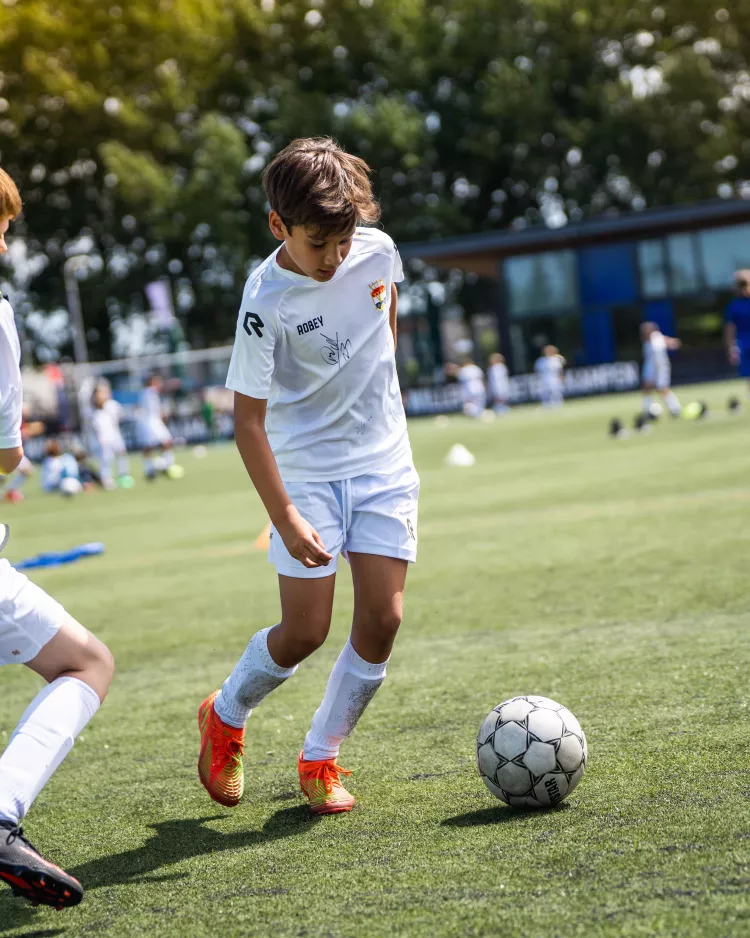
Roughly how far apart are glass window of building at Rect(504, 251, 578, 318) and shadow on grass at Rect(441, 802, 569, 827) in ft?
133

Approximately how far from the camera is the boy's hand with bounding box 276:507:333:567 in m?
3.59

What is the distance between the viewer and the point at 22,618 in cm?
313

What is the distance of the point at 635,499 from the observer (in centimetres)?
1234

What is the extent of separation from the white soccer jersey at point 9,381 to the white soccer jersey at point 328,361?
29.3 inches

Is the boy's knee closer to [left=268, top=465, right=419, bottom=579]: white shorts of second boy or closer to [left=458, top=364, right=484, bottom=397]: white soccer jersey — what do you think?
[left=268, top=465, right=419, bottom=579]: white shorts of second boy

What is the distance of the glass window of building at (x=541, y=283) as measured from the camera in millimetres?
43406

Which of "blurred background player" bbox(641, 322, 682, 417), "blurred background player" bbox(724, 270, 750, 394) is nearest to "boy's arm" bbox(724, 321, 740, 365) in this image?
"blurred background player" bbox(724, 270, 750, 394)

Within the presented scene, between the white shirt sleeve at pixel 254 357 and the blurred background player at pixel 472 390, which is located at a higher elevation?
the white shirt sleeve at pixel 254 357

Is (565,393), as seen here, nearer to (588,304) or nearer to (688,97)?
(588,304)

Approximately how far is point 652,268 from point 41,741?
4147 centimetres

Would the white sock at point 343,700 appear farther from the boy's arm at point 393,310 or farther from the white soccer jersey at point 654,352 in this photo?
the white soccer jersey at point 654,352

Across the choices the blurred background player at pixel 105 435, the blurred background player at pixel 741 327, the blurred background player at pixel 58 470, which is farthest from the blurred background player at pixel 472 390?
the blurred background player at pixel 741 327

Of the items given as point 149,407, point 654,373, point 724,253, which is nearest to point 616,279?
point 724,253

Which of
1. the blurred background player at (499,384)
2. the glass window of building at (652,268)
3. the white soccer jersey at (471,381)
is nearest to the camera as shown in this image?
the white soccer jersey at (471,381)
